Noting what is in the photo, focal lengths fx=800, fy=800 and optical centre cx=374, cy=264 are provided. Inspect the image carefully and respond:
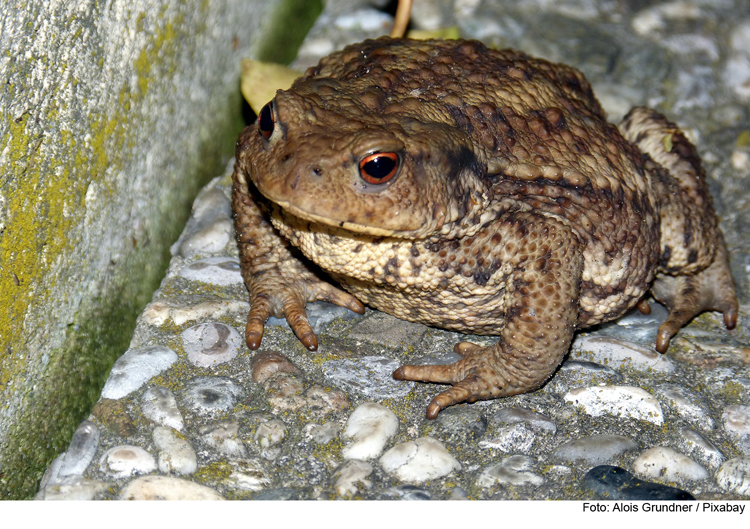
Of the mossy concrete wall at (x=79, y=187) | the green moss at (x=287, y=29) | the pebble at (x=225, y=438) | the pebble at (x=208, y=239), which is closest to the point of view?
the mossy concrete wall at (x=79, y=187)

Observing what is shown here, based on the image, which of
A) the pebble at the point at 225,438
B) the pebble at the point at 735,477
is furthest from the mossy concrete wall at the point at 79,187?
the pebble at the point at 735,477

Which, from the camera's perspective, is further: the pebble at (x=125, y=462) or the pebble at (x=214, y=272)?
the pebble at (x=214, y=272)

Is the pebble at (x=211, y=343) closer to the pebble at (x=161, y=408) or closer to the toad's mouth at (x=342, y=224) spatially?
the pebble at (x=161, y=408)

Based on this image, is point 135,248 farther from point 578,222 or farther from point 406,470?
point 578,222

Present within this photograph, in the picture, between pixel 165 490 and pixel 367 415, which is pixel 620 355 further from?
pixel 165 490

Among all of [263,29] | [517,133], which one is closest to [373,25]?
[263,29]

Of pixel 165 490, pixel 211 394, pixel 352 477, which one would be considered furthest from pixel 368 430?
pixel 165 490
